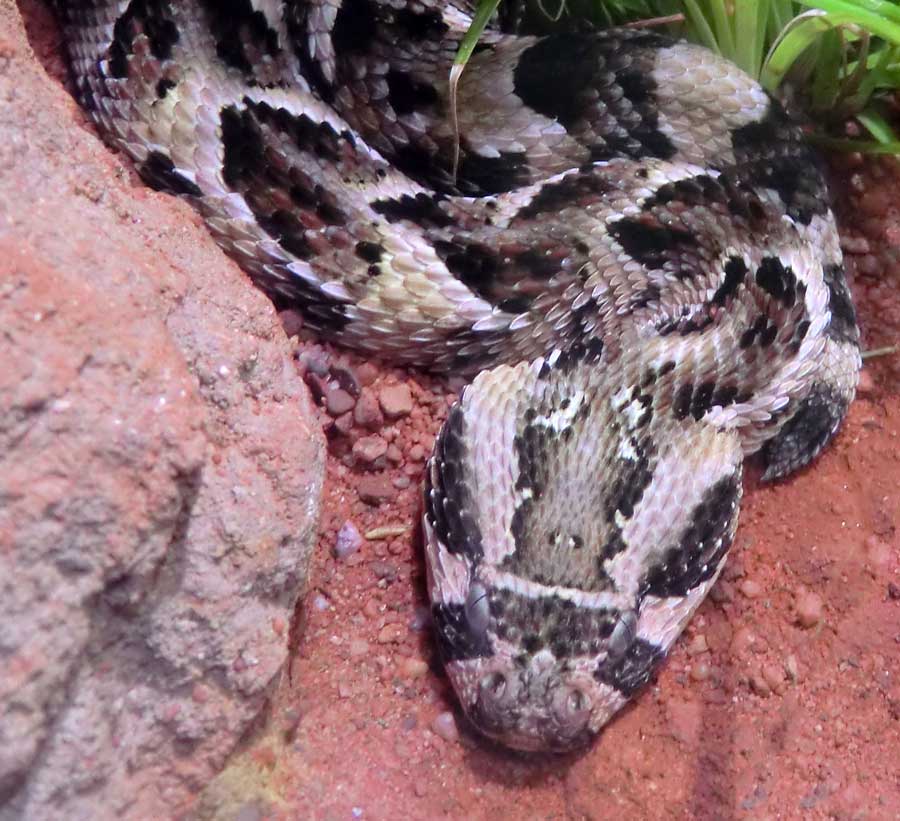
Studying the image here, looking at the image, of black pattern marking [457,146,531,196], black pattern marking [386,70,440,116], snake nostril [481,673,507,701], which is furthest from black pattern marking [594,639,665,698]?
black pattern marking [386,70,440,116]

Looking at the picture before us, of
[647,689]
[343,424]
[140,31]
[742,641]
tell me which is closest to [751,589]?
[742,641]

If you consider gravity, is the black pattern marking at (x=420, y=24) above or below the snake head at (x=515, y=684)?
above

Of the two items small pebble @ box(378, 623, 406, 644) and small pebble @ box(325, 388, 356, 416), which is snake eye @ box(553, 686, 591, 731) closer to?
small pebble @ box(378, 623, 406, 644)

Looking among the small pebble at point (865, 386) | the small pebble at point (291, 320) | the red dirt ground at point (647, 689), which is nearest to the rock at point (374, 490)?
the red dirt ground at point (647, 689)

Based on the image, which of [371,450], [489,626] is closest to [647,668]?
[489,626]

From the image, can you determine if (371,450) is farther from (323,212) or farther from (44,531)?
(44,531)

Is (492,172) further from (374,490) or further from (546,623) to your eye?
(546,623)

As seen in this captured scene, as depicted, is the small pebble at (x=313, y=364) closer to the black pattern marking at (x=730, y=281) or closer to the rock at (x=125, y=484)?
the rock at (x=125, y=484)
